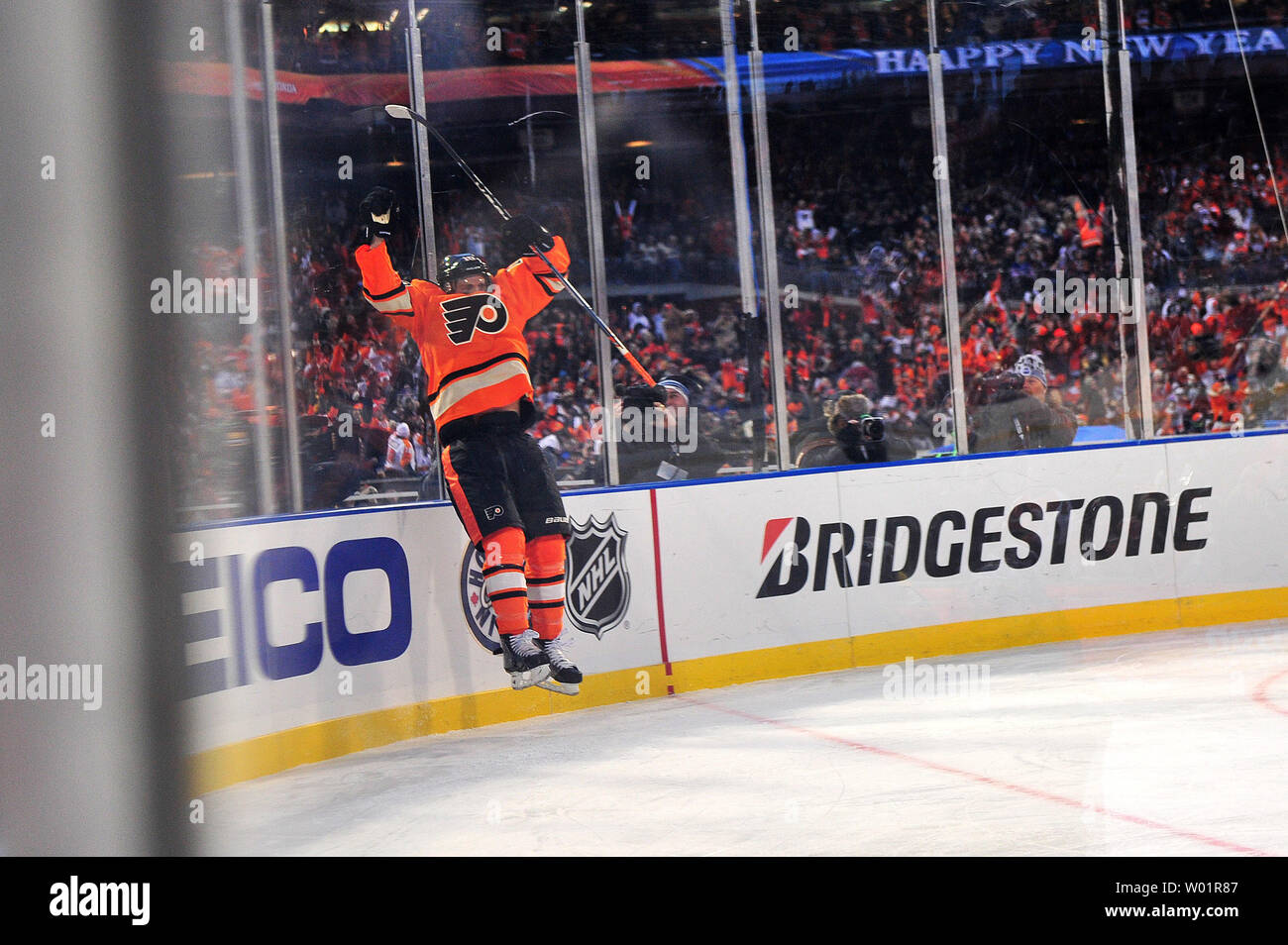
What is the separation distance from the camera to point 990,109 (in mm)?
9719

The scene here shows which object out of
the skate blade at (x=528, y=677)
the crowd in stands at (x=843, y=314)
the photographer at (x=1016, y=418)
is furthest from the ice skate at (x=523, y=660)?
the photographer at (x=1016, y=418)

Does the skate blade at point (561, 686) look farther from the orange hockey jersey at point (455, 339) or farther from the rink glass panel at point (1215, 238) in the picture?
the rink glass panel at point (1215, 238)

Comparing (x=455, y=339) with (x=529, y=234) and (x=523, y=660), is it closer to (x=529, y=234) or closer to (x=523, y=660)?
(x=529, y=234)

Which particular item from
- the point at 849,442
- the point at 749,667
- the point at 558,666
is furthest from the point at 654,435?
the point at 558,666

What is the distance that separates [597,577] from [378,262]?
5.72 feet

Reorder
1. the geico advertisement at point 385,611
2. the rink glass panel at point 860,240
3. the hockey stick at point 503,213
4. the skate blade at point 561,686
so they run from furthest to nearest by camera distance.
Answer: the rink glass panel at point 860,240, the hockey stick at point 503,213, the skate blade at point 561,686, the geico advertisement at point 385,611

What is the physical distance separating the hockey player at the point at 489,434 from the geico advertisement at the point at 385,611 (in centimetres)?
17

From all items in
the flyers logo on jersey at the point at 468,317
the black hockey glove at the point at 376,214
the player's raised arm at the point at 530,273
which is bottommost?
the flyers logo on jersey at the point at 468,317

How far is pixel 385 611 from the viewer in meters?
5.32

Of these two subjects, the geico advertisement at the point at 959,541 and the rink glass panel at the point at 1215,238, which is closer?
the geico advertisement at the point at 959,541

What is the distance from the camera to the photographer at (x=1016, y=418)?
780 cm

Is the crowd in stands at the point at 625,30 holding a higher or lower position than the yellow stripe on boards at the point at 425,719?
higher
